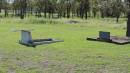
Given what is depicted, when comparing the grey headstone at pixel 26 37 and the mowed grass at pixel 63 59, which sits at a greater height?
the grey headstone at pixel 26 37

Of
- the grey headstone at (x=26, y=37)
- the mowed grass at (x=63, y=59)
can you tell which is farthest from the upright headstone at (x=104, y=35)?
the grey headstone at (x=26, y=37)

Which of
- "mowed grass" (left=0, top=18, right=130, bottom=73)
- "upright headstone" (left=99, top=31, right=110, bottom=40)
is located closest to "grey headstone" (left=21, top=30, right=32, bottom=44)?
"mowed grass" (left=0, top=18, right=130, bottom=73)

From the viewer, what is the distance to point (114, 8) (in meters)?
20.3

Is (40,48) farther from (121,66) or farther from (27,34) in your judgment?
(121,66)

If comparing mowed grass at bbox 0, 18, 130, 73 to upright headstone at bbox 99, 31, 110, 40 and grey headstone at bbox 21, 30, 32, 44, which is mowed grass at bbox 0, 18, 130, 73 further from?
upright headstone at bbox 99, 31, 110, 40

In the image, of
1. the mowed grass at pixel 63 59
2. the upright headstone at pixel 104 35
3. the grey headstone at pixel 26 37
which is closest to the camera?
the mowed grass at pixel 63 59

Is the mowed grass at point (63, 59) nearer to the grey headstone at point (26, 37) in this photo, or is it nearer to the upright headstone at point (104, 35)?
the grey headstone at point (26, 37)

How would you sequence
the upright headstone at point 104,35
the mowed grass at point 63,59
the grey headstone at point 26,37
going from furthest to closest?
the upright headstone at point 104,35
the grey headstone at point 26,37
the mowed grass at point 63,59

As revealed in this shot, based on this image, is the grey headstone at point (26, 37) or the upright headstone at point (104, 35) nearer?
the grey headstone at point (26, 37)

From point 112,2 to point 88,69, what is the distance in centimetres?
1114


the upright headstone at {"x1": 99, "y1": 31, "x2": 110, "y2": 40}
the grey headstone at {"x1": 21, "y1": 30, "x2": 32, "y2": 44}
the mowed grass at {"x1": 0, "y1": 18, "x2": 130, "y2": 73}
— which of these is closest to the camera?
the mowed grass at {"x1": 0, "y1": 18, "x2": 130, "y2": 73}

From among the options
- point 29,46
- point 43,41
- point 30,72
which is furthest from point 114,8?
point 30,72

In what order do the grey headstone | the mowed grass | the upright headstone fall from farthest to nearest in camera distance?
the upright headstone → the grey headstone → the mowed grass

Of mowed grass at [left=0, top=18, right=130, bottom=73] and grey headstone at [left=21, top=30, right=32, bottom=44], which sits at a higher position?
grey headstone at [left=21, top=30, right=32, bottom=44]
